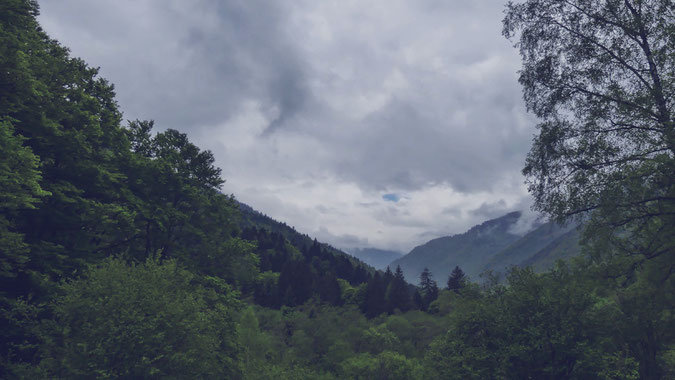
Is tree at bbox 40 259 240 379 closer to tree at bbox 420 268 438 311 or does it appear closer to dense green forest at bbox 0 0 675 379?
dense green forest at bbox 0 0 675 379

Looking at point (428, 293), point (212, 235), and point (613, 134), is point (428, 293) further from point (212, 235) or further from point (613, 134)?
point (613, 134)

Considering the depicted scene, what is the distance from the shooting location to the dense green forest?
12.2 m

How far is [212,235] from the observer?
28422mm

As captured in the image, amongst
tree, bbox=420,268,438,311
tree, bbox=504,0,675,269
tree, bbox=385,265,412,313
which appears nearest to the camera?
tree, bbox=504,0,675,269

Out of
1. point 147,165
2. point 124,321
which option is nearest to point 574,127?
point 124,321

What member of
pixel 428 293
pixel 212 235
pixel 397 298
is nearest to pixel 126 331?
pixel 212 235

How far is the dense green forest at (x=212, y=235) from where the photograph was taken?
12.2 metres

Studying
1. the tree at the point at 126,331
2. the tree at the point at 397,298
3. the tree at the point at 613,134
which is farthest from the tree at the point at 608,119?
the tree at the point at 397,298

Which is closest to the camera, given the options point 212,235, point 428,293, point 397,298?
point 212,235

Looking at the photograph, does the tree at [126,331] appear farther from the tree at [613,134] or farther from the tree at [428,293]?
the tree at [428,293]

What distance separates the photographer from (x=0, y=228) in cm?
1393

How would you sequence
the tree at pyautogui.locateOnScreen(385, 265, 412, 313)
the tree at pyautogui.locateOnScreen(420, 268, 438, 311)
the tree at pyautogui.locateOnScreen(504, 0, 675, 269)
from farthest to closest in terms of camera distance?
the tree at pyautogui.locateOnScreen(420, 268, 438, 311), the tree at pyautogui.locateOnScreen(385, 265, 412, 313), the tree at pyautogui.locateOnScreen(504, 0, 675, 269)

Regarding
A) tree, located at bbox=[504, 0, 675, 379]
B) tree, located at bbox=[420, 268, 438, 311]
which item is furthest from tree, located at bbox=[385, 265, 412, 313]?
tree, located at bbox=[504, 0, 675, 379]

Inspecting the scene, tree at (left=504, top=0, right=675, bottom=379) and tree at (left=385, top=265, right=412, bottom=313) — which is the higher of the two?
tree at (left=504, top=0, right=675, bottom=379)
